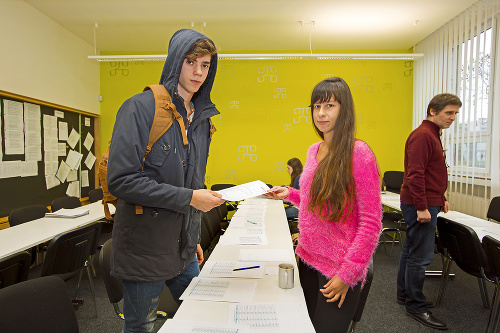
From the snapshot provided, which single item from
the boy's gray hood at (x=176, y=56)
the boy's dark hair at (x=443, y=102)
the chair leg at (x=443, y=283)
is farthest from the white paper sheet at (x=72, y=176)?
the chair leg at (x=443, y=283)

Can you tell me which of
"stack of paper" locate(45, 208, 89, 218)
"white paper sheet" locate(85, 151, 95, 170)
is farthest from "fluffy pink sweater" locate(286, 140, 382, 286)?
"white paper sheet" locate(85, 151, 95, 170)

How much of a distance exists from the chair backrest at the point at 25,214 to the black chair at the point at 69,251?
0.96 m

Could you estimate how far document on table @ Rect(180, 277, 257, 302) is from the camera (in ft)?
4.14

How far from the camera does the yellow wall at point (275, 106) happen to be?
5.91m

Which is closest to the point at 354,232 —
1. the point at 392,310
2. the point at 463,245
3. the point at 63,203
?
the point at 463,245

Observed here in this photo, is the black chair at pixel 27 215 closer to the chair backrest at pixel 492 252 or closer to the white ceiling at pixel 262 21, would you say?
the white ceiling at pixel 262 21

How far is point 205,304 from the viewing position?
1219 mm

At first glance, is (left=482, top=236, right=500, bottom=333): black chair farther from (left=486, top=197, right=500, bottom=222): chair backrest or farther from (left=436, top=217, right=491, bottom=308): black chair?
(left=486, top=197, right=500, bottom=222): chair backrest

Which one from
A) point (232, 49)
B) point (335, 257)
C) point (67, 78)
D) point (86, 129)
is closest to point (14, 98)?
point (67, 78)

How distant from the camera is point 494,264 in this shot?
211 cm

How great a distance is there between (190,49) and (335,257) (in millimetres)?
992

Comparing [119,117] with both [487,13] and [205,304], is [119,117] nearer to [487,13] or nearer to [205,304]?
[205,304]

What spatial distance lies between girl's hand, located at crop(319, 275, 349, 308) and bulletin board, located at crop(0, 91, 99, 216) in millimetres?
4076

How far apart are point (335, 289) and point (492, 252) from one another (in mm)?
1561
